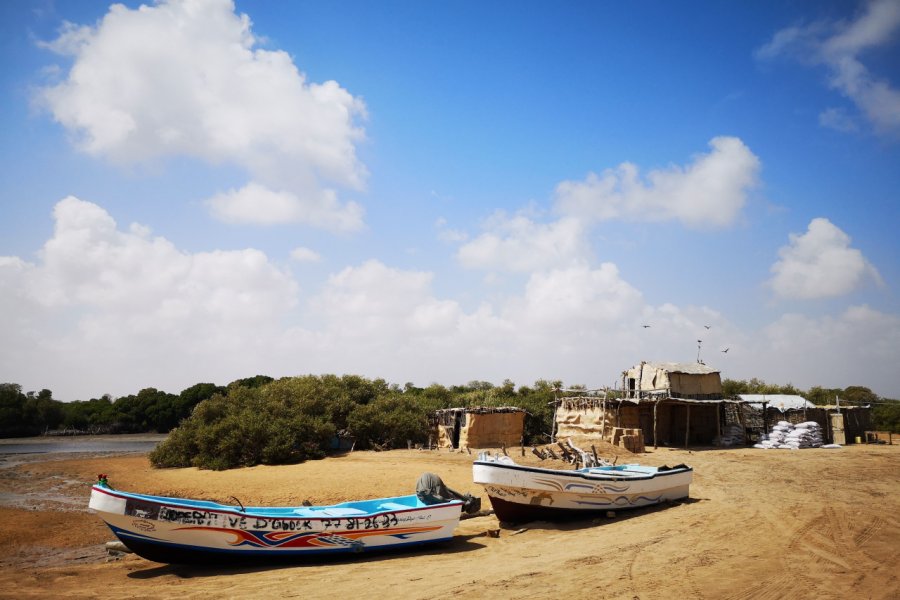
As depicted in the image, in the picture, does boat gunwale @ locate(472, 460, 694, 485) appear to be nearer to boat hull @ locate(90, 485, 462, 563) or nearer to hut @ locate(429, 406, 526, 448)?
boat hull @ locate(90, 485, 462, 563)

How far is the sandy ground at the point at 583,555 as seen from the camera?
23.4 ft

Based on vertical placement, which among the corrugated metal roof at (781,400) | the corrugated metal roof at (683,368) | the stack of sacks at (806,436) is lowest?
the stack of sacks at (806,436)

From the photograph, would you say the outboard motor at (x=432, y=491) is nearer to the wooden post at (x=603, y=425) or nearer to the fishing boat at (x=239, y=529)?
the fishing boat at (x=239, y=529)

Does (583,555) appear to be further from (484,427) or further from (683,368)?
(683,368)

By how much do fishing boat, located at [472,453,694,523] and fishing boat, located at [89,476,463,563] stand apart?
1686mm

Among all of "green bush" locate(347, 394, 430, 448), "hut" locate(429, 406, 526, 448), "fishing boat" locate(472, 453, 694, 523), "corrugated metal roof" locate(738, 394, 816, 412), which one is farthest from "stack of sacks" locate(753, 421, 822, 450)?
"fishing boat" locate(472, 453, 694, 523)

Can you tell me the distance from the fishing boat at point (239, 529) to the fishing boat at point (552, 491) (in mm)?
1686

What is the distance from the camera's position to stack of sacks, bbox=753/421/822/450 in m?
25.5

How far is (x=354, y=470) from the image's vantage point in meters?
19.5

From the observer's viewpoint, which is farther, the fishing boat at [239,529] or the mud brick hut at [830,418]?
the mud brick hut at [830,418]

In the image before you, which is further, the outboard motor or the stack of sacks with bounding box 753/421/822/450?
the stack of sacks with bounding box 753/421/822/450

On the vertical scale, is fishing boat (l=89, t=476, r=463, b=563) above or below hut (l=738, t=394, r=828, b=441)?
below

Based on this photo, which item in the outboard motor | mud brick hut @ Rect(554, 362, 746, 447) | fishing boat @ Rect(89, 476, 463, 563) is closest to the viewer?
fishing boat @ Rect(89, 476, 463, 563)

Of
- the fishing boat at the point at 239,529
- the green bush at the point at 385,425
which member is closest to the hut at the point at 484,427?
the green bush at the point at 385,425
